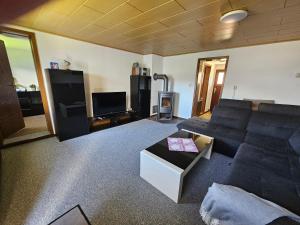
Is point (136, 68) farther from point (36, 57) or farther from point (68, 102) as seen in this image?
point (36, 57)

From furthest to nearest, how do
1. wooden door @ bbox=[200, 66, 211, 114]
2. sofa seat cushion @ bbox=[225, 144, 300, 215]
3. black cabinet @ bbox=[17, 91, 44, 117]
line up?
wooden door @ bbox=[200, 66, 211, 114] < black cabinet @ bbox=[17, 91, 44, 117] < sofa seat cushion @ bbox=[225, 144, 300, 215]

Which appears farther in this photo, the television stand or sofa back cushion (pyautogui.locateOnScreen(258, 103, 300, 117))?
the television stand

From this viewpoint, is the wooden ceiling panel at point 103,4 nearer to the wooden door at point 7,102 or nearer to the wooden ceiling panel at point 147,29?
the wooden ceiling panel at point 147,29

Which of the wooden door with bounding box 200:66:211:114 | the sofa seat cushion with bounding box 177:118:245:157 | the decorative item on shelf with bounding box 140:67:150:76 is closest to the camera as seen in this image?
the sofa seat cushion with bounding box 177:118:245:157

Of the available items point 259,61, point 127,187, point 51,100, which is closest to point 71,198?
point 127,187

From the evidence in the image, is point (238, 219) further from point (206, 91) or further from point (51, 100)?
point (206, 91)

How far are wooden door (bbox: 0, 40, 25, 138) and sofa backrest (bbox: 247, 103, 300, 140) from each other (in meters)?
4.99

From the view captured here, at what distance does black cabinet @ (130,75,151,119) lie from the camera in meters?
4.29

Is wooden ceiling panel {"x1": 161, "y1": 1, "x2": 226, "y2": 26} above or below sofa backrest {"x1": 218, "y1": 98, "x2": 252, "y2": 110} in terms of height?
above

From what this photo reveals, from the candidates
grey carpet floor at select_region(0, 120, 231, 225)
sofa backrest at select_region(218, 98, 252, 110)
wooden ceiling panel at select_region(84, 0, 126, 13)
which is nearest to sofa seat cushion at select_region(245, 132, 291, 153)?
grey carpet floor at select_region(0, 120, 231, 225)

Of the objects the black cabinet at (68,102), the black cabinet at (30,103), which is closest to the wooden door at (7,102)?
the black cabinet at (68,102)

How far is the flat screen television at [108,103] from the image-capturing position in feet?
11.4

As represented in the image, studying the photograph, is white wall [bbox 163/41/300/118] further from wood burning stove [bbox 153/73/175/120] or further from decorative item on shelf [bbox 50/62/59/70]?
decorative item on shelf [bbox 50/62/59/70]

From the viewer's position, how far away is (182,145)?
197 cm
